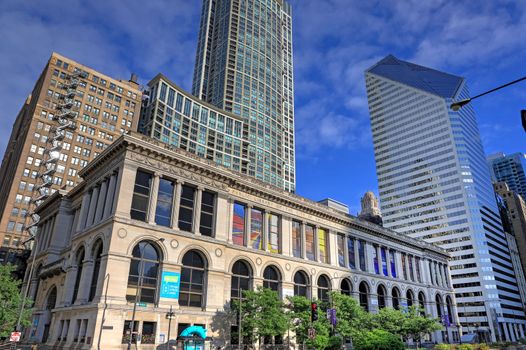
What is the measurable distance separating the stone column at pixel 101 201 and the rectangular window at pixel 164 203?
6302mm

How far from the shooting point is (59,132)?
9562 centimetres

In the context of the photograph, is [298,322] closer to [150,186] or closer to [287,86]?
[150,186]

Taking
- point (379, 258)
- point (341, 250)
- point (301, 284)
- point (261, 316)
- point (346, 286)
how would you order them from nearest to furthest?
point (261, 316)
point (301, 284)
point (346, 286)
point (341, 250)
point (379, 258)

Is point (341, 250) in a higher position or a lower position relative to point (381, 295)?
higher

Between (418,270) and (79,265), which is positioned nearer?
(79,265)

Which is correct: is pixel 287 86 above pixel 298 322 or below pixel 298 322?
above

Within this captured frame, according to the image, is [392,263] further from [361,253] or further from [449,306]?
[449,306]

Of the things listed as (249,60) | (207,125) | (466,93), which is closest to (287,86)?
(249,60)

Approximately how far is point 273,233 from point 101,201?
2384cm

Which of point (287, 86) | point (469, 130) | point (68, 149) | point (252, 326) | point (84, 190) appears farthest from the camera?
point (287, 86)

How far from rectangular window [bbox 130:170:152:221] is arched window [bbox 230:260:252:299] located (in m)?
13.9

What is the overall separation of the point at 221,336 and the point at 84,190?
87.7 feet

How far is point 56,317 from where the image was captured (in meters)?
44.5

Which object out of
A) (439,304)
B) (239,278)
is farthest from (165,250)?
(439,304)
